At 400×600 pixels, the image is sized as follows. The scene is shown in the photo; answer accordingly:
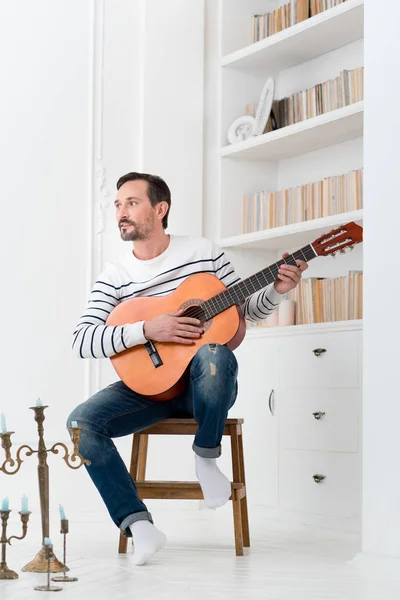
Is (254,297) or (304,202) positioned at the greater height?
(304,202)

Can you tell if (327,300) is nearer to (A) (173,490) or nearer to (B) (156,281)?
(B) (156,281)

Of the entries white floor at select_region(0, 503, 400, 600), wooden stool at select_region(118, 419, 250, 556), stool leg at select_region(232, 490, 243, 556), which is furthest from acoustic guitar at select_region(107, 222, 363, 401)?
white floor at select_region(0, 503, 400, 600)

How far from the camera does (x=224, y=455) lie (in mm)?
3996

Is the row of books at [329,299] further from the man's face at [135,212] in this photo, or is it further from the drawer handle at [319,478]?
the man's face at [135,212]

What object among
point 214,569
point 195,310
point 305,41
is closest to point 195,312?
point 195,310

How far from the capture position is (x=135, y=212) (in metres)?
3.02

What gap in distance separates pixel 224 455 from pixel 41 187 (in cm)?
136

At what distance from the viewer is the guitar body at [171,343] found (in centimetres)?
274

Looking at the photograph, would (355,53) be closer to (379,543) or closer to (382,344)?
(382,344)

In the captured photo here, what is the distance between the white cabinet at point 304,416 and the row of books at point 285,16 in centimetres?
136

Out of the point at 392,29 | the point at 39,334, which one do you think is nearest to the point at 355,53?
the point at 392,29

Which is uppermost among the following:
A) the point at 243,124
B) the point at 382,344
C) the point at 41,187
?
the point at 243,124

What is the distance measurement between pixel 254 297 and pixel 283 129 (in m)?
1.27

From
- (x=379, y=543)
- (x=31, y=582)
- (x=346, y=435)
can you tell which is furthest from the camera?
(x=346, y=435)
